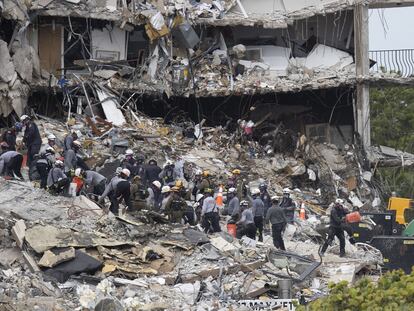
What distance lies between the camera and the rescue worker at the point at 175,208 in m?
22.8

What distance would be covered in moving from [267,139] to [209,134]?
79.4 inches

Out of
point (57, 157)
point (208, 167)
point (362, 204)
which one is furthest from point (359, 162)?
point (57, 157)

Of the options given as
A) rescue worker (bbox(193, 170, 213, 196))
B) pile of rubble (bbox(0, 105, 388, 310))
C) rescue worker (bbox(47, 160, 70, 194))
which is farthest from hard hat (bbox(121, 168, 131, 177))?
rescue worker (bbox(193, 170, 213, 196))

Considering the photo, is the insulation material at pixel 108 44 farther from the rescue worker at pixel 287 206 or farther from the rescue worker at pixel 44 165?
the rescue worker at pixel 287 206

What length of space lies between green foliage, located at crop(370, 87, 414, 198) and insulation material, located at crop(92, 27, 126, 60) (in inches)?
550

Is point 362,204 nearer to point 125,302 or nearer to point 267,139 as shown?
point 267,139

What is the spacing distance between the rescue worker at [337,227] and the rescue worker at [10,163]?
678cm

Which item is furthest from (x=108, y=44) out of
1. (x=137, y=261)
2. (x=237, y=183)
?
(x=137, y=261)

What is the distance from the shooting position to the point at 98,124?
103 feet

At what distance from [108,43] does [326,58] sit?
283 inches

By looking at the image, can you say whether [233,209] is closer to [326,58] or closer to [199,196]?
[199,196]

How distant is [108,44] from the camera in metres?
34.6

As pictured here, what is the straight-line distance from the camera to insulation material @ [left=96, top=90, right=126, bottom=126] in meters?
32.3

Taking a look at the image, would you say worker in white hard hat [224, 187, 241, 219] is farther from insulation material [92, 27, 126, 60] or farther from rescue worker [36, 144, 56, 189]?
insulation material [92, 27, 126, 60]
